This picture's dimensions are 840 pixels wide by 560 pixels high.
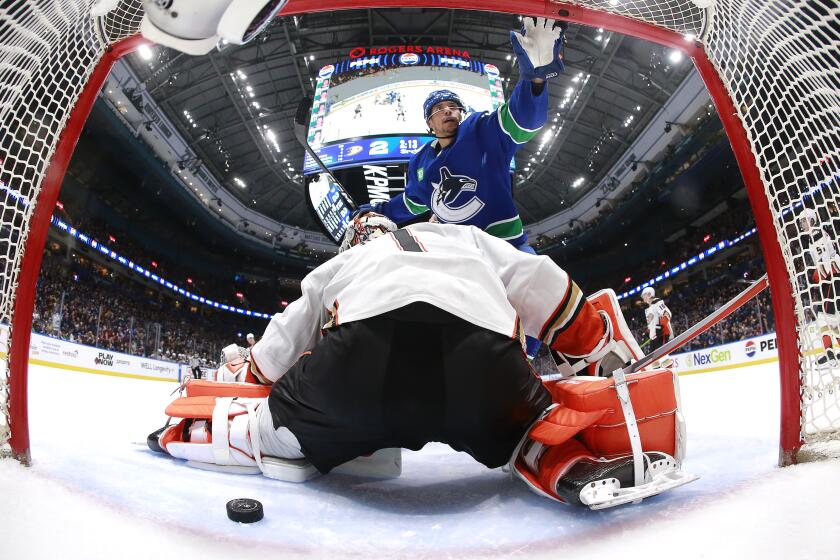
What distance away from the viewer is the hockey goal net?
1.38 m

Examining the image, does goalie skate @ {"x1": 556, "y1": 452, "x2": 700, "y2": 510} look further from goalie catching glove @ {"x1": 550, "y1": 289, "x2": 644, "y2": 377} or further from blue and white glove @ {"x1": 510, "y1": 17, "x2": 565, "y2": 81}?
blue and white glove @ {"x1": 510, "y1": 17, "x2": 565, "y2": 81}

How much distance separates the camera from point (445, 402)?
1.24m

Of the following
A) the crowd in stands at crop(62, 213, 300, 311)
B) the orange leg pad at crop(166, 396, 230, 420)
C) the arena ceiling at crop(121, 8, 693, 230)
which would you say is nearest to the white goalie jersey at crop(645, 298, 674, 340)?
the arena ceiling at crop(121, 8, 693, 230)

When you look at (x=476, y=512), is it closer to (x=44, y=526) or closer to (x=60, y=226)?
(x=44, y=526)

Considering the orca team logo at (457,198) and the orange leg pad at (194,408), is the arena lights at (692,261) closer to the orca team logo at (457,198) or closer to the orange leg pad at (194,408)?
the orca team logo at (457,198)

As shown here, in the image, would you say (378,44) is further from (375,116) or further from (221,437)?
(221,437)

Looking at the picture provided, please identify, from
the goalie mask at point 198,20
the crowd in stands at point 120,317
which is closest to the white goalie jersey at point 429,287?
the goalie mask at point 198,20

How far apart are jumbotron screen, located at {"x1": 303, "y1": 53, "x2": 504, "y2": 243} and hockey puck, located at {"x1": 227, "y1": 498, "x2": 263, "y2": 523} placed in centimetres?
643

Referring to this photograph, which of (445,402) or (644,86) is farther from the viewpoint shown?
(644,86)

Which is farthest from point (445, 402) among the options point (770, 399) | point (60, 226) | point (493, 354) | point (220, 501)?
point (60, 226)

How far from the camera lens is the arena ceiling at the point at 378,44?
43.7 feet

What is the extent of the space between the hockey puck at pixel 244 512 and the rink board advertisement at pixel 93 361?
6.48 meters

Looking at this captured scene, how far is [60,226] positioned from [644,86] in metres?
15.9

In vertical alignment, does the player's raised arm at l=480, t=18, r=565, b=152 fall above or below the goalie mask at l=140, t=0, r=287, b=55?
above
